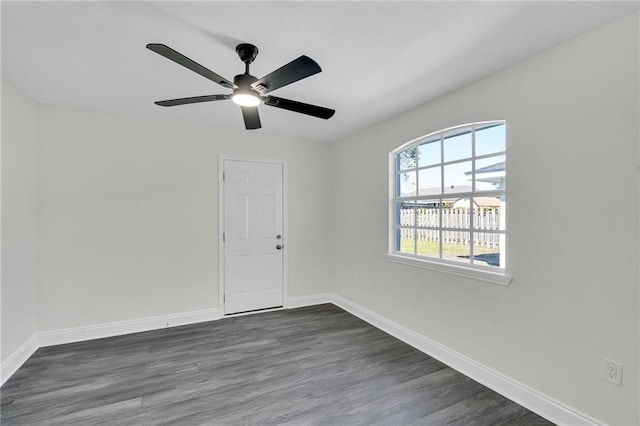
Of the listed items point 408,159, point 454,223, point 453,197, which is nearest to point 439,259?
point 454,223

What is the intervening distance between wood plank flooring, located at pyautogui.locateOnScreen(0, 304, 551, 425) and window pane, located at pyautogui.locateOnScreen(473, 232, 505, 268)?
0.97 metres

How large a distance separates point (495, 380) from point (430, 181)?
1809 millimetres

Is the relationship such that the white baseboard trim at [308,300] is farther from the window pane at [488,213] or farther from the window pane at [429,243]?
the window pane at [488,213]

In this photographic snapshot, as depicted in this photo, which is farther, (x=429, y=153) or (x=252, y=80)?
(x=429, y=153)

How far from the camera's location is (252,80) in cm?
194

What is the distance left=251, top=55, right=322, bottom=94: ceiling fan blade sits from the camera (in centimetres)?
160

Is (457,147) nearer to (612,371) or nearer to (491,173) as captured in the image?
(491,173)

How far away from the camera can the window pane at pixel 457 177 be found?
2650mm

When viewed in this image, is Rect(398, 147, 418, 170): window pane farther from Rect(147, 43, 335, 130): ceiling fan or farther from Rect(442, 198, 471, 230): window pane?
Rect(147, 43, 335, 130): ceiling fan

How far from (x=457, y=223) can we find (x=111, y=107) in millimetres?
3696

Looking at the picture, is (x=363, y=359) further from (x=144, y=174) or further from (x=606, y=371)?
(x=144, y=174)

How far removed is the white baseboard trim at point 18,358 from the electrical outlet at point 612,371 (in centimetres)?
423

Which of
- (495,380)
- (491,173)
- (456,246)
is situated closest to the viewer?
(495,380)

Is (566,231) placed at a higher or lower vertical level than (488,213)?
lower
